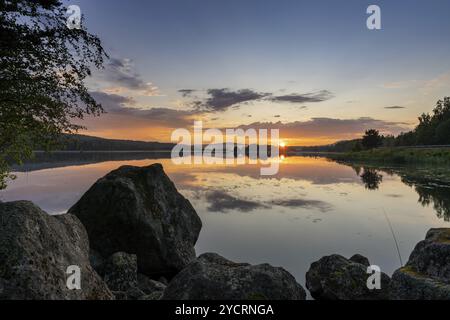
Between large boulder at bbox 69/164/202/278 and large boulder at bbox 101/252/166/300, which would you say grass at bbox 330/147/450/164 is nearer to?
large boulder at bbox 69/164/202/278

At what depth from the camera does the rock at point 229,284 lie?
6.16 meters

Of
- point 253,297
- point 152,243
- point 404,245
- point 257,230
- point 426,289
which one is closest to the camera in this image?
point 426,289

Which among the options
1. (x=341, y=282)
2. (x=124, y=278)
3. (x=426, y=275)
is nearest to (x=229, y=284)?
(x=426, y=275)

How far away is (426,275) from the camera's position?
20.2ft

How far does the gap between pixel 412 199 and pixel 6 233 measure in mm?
32618

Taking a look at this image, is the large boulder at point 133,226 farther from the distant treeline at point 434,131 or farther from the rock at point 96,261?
the distant treeline at point 434,131

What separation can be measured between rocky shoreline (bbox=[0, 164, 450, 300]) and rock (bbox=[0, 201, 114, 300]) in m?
0.02

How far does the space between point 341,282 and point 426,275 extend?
140 inches

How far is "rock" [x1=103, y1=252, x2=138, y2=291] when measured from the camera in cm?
955

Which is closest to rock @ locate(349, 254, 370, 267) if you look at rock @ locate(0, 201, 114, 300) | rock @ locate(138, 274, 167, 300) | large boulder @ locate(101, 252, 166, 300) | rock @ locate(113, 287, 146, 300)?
rock @ locate(138, 274, 167, 300)

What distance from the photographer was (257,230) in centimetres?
1831

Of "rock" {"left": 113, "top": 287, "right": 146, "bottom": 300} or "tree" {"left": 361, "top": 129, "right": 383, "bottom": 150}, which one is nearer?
"rock" {"left": 113, "top": 287, "right": 146, "bottom": 300}
